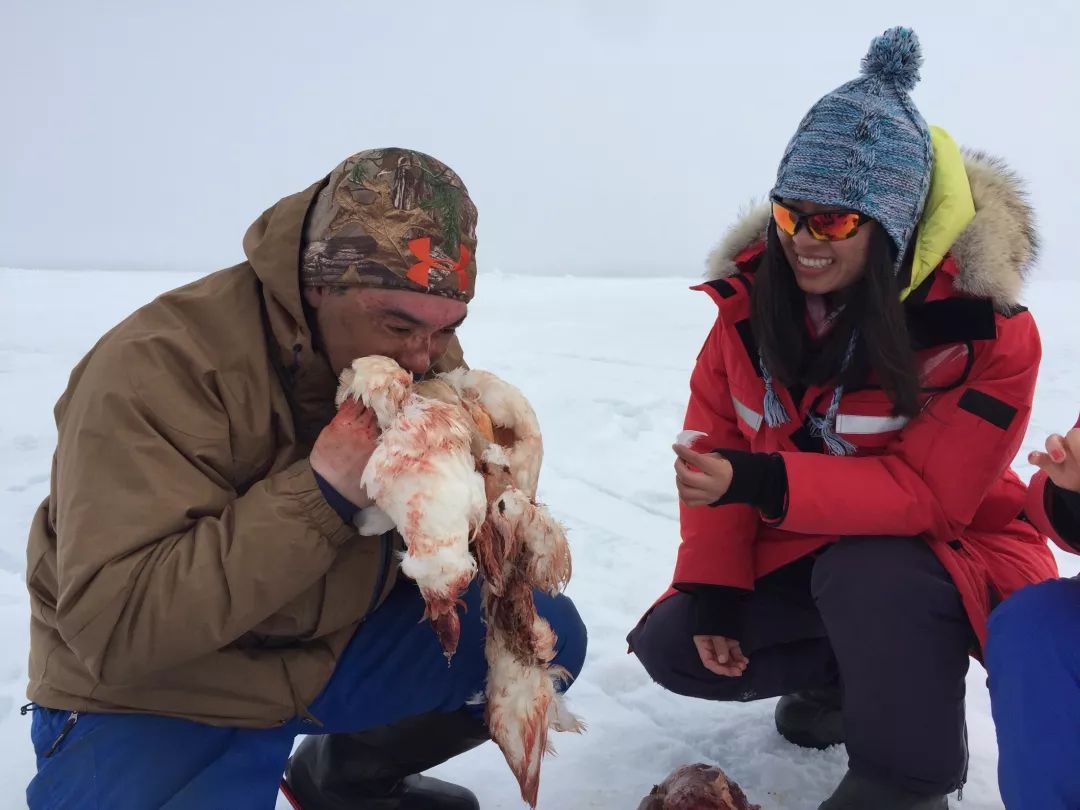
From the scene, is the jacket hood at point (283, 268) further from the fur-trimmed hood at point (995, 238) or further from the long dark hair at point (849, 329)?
the fur-trimmed hood at point (995, 238)

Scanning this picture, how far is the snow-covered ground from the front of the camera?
6.77 ft

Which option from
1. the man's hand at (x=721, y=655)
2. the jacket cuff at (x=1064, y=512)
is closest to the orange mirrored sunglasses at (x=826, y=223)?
the jacket cuff at (x=1064, y=512)

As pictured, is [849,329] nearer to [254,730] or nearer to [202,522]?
[202,522]

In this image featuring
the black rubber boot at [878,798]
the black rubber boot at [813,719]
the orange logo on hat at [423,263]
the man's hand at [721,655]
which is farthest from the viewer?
the black rubber boot at [813,719]

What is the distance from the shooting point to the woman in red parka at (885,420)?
1716 mm

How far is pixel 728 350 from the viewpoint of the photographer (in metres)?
2.09

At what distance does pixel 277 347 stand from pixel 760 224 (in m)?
1.27

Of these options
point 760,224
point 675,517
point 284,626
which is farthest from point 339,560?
point 675,517

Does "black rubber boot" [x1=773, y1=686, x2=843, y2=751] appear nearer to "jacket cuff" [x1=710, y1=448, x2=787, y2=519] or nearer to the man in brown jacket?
"jacket cuff" [x1=710, y1=448, x2=787, y2=519]

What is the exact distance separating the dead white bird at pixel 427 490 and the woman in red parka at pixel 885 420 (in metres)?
0.65

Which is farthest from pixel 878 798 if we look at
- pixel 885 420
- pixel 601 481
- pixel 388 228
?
pixel 601 481

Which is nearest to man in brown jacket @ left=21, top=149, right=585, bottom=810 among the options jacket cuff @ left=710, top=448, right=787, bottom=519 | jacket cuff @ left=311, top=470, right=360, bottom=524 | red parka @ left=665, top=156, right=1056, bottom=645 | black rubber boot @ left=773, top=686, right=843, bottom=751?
jacket cuff @ left=311, top=470, right=360, bottom=524

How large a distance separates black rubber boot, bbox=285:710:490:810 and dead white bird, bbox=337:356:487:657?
632mm

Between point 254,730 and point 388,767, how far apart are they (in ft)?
1.35
